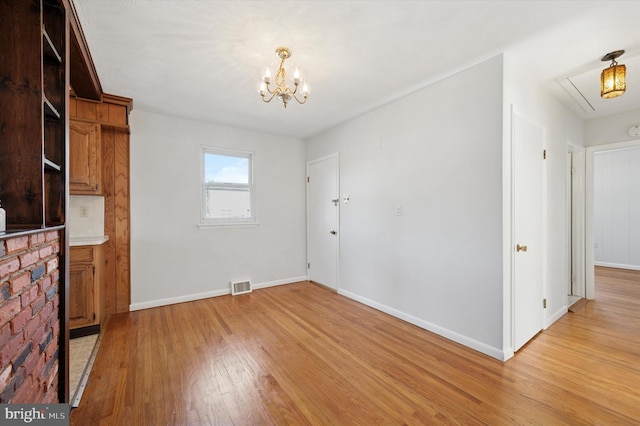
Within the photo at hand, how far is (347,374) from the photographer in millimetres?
2041

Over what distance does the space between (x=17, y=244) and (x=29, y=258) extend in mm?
143

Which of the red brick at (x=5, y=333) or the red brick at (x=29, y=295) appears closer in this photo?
the red brick at (x=5, y=333)

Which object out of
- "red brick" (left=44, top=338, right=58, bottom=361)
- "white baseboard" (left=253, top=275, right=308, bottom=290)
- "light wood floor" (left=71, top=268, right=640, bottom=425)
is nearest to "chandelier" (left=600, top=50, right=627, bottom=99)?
"light wood floor" (left=71, top=268, right=640, bottom=425)

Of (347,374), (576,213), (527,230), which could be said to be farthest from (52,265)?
(576,213)

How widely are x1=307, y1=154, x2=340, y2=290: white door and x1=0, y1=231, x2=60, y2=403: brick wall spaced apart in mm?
3165

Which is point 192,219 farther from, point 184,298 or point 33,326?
point 33,326

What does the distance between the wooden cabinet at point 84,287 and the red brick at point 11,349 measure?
2004 millimetres

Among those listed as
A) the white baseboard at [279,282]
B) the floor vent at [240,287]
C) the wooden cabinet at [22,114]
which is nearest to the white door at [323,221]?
the white baseboard at [279,282]

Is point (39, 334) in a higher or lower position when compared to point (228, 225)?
lower

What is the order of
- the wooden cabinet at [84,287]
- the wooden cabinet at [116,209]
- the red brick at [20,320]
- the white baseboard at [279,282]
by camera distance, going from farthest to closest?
the white baseboard at [279,282] < the wooden cabinet at [116,209] < the wooden cabinet at [84,287] < the red brick at [20,320]

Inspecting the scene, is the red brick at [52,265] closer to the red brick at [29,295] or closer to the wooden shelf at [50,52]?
the red brick at [29,295]

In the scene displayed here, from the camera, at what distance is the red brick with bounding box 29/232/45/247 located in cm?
116

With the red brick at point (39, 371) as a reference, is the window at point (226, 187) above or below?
above

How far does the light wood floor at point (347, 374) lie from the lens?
5.39 ft
